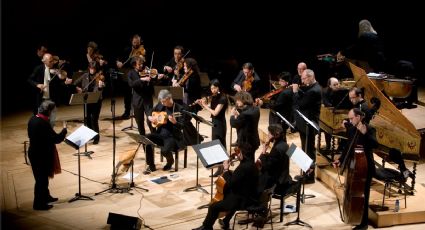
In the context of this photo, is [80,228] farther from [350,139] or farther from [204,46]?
[204,46]

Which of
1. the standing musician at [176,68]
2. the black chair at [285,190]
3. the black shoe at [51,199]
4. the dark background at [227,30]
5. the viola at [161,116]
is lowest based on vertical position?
the black shoe at [51,199]

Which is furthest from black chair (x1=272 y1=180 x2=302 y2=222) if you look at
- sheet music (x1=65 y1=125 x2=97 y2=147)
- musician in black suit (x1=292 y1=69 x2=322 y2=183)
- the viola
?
sheet music (x1=65 y1=125 x2=97 y2=147)

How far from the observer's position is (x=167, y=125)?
9.12 metres

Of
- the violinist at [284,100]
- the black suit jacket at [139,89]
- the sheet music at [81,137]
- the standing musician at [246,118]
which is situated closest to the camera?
the sheet music at [81,137]

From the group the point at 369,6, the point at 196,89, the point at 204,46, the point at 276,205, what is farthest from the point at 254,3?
the point at 276,205

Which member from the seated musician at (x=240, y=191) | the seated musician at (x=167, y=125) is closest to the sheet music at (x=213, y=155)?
the seated musician at (x=240, y=191)

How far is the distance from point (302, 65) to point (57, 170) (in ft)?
14.5

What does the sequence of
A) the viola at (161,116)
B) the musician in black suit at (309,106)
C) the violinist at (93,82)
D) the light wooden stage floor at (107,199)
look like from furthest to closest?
the violinist at (93,82), the viola at (161,116), the musician in black suit at (309,106), the light wooden stage floor at (107,199)

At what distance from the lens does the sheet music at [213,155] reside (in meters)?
Result: 7.24

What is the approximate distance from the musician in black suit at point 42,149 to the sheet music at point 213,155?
6.10 feet

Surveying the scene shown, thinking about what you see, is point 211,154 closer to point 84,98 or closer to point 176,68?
point 84,98

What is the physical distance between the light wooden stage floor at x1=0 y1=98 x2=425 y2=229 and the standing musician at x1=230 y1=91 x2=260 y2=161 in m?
0.95

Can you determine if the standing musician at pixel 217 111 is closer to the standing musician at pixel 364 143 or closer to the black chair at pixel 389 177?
the standing musician at pixel 364 143

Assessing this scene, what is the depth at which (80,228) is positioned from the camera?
7.29m
